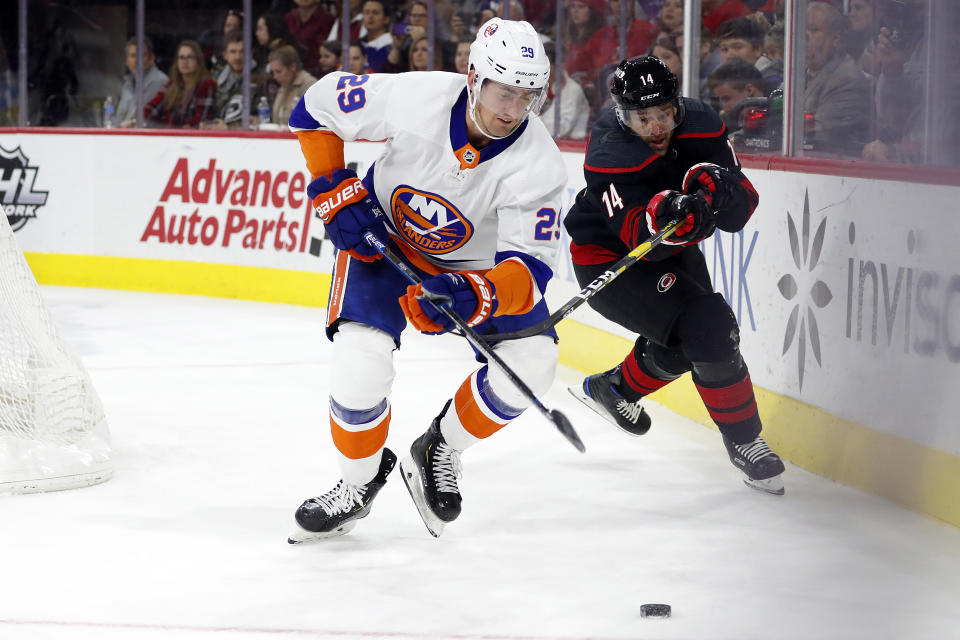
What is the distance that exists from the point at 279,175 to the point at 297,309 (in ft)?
2.37

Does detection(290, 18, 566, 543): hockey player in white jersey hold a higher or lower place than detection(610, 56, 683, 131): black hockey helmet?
lower

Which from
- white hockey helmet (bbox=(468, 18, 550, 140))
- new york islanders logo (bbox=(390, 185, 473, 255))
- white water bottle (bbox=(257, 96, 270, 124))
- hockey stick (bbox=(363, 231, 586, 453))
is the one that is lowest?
hockey stick (bbox=(363, 231, 586, 453))

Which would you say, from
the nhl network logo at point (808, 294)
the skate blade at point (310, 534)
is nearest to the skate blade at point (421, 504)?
the skate blade at point (310, 534)

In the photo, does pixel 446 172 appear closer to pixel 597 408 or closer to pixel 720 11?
pixel 597 408

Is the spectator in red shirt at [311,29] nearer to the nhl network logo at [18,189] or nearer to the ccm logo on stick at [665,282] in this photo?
the nhl network logo at [18,189]

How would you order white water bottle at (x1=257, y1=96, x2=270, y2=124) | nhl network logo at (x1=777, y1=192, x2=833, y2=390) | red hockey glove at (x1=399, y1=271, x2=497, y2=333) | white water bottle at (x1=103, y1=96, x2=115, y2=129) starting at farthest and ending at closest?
white water bottle at (x1=103, y1=96, x2=115, y2=129) → white water bottle at (x1=257, y1=96, x2=270, y2=124) → nhl network logo at (x1=777, y1=192, x2=833, y2=390) → red hockey glove at (x1=399, y1=271, x2=497, y2=333)

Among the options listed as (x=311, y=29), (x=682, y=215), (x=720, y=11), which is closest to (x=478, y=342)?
(x=682, y=215)

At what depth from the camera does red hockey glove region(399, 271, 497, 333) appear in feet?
7.56

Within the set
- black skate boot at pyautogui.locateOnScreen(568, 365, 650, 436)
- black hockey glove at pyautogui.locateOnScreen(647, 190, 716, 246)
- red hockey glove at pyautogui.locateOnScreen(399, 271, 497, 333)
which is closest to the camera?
red hockey glove at pyautogui.locateOnScreen(399, 271, 497, 333)

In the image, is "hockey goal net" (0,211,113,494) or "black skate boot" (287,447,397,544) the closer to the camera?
"black skate boot" (287,447,397,544)

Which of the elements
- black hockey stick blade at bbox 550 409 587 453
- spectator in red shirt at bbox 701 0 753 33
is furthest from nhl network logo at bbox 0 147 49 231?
black hockey stick blade at bbox 550 409 587 453

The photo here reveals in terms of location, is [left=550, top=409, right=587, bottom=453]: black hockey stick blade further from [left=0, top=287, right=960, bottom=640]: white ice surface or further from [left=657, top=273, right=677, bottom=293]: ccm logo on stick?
[left=657, top=273, right=677, bottom=293]: ccm logo on stick

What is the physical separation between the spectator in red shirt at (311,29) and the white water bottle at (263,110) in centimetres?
30

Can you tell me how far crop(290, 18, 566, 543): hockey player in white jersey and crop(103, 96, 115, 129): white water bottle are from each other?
Answer: 500 centimetres
